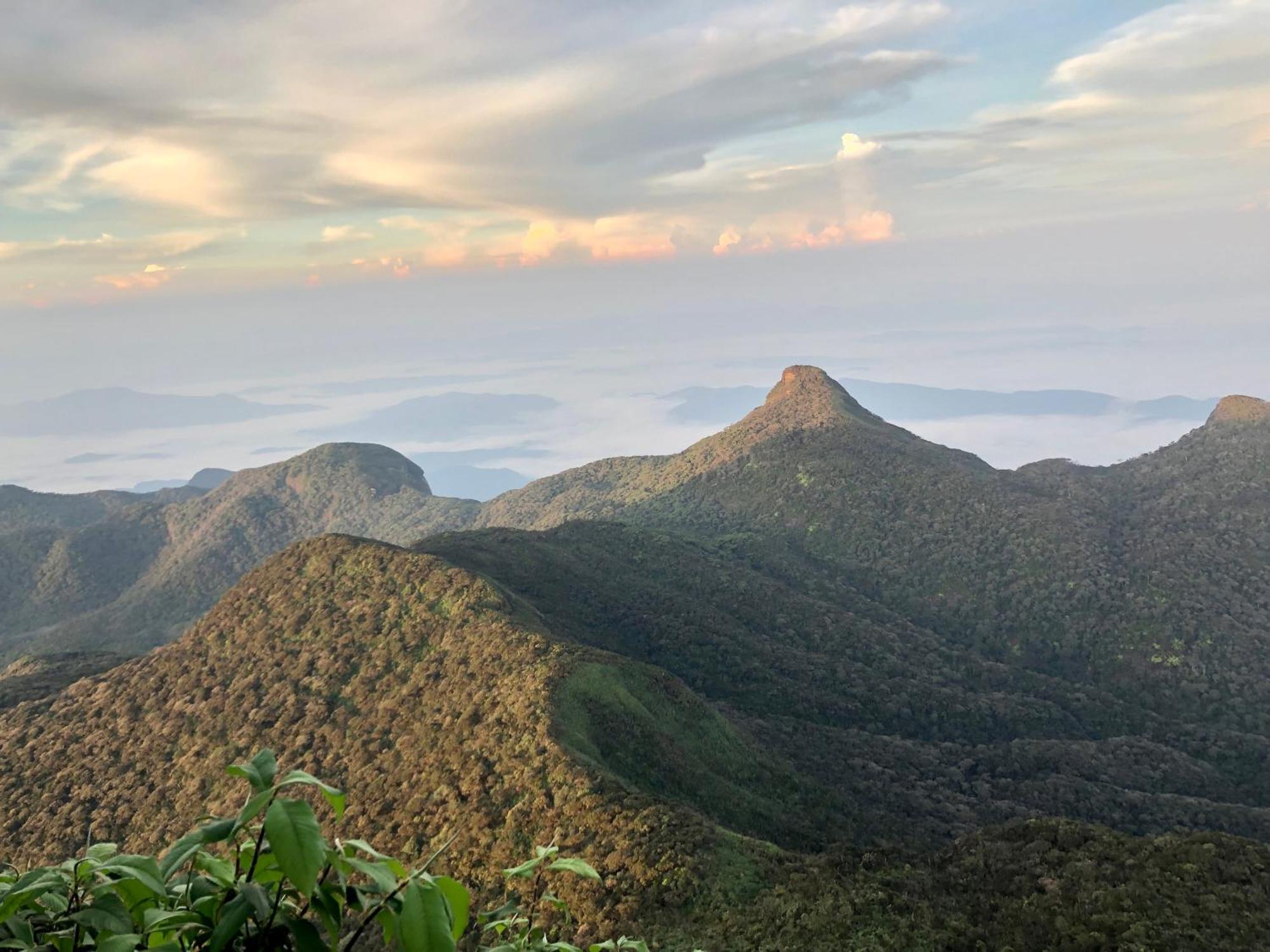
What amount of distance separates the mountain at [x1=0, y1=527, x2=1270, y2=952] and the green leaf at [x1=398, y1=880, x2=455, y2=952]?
20955mm

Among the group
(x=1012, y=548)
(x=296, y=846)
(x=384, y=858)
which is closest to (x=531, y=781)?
(x=384, y=858)

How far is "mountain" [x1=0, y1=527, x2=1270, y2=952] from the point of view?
34844 millimetres

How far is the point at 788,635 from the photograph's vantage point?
106m

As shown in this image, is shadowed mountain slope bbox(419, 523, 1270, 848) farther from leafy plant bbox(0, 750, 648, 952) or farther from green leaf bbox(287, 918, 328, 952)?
green leaf bbox(287, 918, 328, 952)

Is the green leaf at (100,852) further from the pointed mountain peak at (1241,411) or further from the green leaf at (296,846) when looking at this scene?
the pointed mountain peak at (1241,411)

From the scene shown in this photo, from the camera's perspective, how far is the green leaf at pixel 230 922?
11.2 ft

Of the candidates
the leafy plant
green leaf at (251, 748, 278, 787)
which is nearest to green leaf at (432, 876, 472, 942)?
the leafy plant

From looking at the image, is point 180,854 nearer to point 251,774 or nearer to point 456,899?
point 251,774

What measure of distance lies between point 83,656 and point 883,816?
99.8 m

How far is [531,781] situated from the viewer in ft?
157

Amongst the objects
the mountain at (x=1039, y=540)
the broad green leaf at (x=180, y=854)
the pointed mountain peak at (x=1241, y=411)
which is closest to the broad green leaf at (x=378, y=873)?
the broad green leaf at (x=180, y=854)

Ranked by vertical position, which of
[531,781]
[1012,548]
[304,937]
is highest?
[304,937]

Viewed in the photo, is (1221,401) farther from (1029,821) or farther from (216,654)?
(216,654)

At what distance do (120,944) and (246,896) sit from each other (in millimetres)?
514
